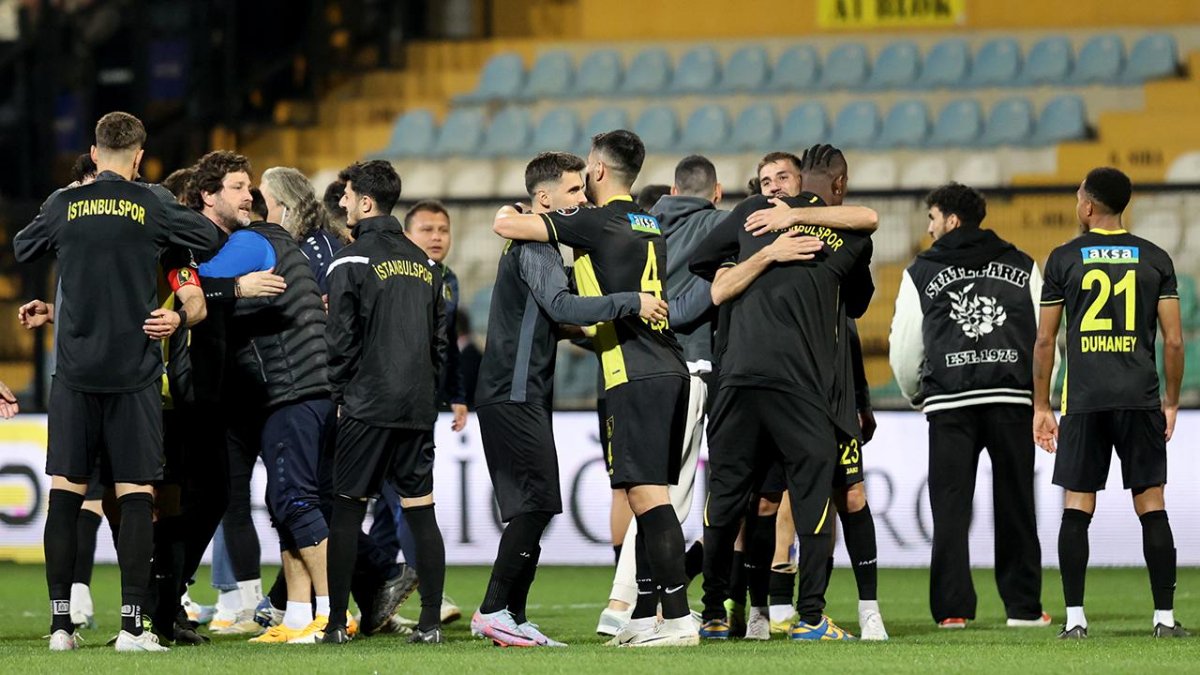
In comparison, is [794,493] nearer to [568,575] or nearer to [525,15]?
[568,575]

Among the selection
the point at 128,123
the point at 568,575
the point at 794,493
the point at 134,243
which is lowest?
the point at 568,575

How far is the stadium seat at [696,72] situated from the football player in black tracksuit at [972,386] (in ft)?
34.1

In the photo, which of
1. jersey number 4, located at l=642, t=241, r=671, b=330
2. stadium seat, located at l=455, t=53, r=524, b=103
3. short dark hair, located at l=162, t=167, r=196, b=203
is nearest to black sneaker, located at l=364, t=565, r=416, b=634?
jersey number 4, located at l=642, t=241, r=671, b=330

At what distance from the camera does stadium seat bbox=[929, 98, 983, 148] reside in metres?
17.8

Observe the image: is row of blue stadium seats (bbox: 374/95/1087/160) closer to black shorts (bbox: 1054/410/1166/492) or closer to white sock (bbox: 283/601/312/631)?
black shorts (bbox: 1054/410/1166/492)

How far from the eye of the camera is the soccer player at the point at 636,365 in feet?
24.2

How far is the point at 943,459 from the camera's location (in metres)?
9.13

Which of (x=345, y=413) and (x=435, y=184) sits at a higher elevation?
(x=435, y=184)

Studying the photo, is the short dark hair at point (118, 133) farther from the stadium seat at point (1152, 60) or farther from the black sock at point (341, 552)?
the stadium seat at point (1152, 60)

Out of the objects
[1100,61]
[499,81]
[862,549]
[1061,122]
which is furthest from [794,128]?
[862,549]

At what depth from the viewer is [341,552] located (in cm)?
767

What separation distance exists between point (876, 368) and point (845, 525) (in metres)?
5.63

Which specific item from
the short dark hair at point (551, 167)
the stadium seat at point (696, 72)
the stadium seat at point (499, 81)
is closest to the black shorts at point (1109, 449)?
the short dark hair at point (551, 167)

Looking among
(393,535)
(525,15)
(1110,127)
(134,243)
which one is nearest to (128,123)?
(134,243)
